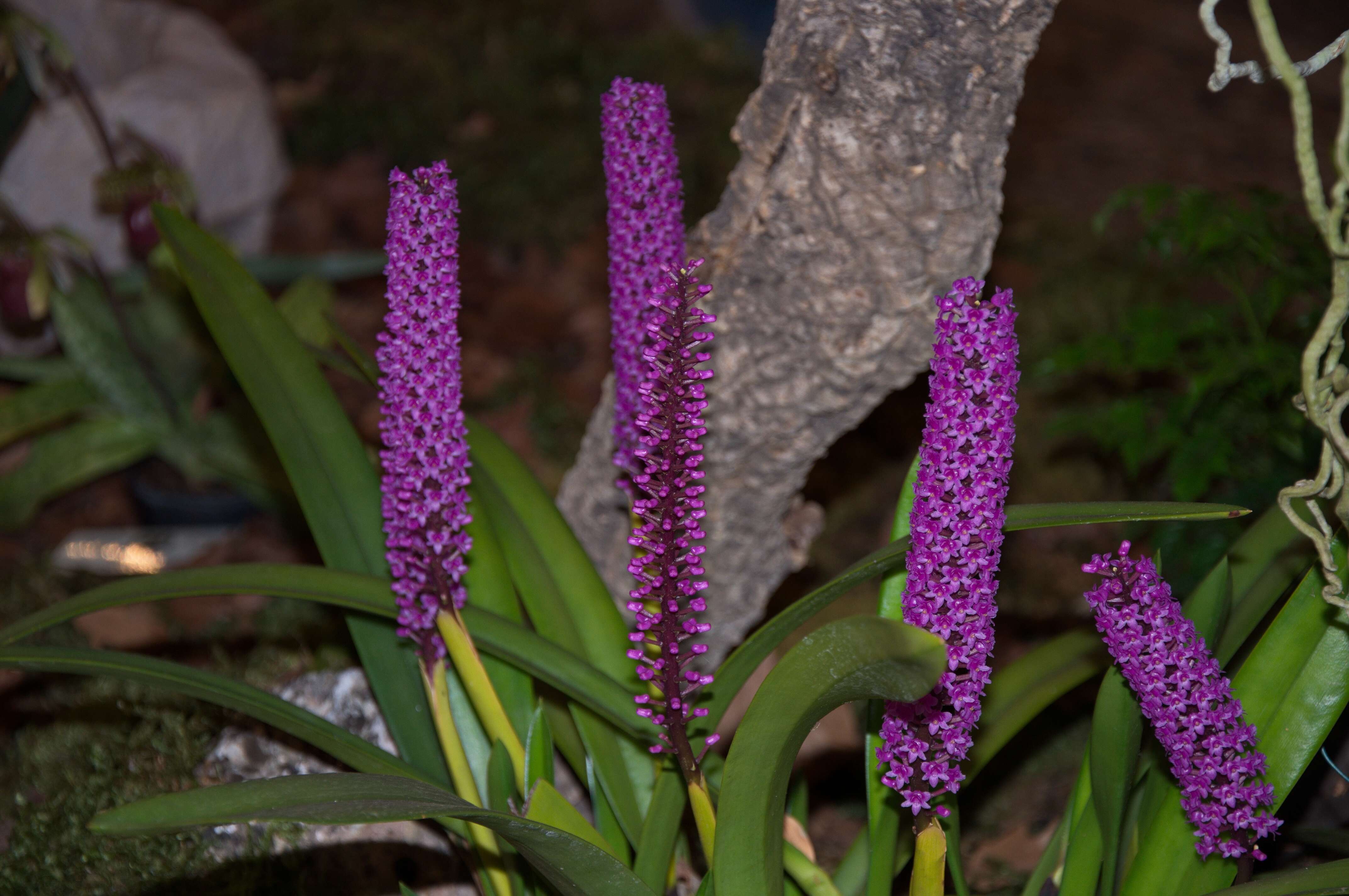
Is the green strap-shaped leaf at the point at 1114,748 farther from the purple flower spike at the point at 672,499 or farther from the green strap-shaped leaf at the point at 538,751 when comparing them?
the green strap-shaped leaf at the point at 538,751

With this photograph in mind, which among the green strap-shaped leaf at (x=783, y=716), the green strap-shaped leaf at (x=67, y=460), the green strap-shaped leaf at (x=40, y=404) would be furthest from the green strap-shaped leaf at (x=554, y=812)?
the green strap-shaped leaf at (x=40, y=404)

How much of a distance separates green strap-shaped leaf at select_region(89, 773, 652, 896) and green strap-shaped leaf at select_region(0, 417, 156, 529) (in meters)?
3.11

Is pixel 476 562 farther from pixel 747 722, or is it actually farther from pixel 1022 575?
pixel 1022 575

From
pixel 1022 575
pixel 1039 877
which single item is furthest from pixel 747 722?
pixel 1022 575

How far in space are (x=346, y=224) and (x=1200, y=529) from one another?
15.2 ft

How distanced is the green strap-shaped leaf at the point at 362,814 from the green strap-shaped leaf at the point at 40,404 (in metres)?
3.21

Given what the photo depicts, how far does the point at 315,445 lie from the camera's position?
2121 millimetres

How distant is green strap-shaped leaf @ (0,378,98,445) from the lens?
13.0 ft

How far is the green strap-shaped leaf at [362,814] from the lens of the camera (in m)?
1.22

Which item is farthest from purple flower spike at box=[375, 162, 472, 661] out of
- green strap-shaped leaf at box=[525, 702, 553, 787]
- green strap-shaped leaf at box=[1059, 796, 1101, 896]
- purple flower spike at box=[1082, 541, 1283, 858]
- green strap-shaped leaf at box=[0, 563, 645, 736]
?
green strap-shaped leaf at box=[1059, 796, 1101, 896]

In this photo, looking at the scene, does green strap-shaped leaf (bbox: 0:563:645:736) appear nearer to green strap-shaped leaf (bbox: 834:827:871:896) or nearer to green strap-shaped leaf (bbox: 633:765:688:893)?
green strap-shaped leaf (bbox: 633:765:688:893)

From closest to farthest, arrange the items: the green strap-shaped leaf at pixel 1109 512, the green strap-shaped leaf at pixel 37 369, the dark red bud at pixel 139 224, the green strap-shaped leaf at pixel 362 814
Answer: the green strap-shaped leaf at pixel 362 814 < the green strap-shaped leaf at pixel 1109 512 < the dark red bud at pixel 139 224 < the green strap-shaped leaf at pixel 37 369

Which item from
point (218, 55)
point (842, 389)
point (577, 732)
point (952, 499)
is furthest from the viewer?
point (218, 55)

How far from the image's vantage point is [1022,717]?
2.08 m
